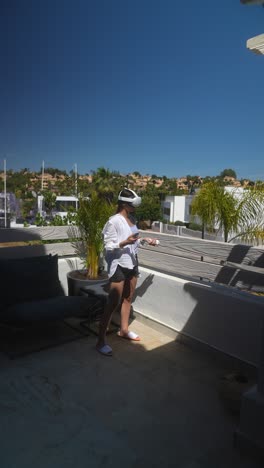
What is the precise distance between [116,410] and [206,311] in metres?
1.19

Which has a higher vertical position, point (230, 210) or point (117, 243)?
point (230, 210)

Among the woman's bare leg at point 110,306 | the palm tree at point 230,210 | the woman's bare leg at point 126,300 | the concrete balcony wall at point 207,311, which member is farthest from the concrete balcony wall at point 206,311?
the palm tree at point 230,210

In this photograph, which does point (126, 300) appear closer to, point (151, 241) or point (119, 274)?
point (119, 274)

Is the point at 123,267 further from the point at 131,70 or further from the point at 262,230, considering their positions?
the point at 131,70

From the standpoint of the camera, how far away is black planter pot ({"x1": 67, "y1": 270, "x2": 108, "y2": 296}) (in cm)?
363

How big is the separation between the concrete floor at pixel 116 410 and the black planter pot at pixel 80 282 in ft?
2.68

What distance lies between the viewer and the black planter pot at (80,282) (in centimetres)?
363

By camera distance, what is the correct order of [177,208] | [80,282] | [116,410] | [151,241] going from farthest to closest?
[177,208] < [80,282] < [151,241] < [116,410]

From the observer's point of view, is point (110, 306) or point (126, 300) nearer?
point (110, 306)

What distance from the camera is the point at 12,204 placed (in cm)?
2534

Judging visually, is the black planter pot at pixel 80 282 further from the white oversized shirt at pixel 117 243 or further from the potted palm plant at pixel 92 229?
the white oversized shirt at pixel 117 243

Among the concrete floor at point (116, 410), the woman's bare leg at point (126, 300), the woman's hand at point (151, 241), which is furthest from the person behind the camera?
the woman's bare leg at point (126, 300)

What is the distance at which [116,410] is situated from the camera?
6.75 feet

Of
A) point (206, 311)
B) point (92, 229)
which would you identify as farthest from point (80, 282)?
point (206, 311)
